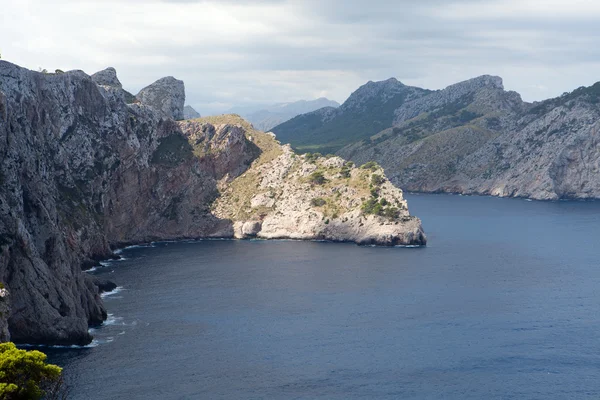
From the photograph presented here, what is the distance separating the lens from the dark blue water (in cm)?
10319

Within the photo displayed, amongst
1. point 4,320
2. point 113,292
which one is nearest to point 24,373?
point 4,320

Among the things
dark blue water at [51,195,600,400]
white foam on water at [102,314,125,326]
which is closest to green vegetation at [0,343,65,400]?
dark blue water at [51,195,600,400]

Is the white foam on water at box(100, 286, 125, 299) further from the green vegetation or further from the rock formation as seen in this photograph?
the green vegetation

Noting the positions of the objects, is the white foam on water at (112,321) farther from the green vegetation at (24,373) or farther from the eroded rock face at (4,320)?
the green vegetation at (24,373)

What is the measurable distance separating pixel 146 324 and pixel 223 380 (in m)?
30.6

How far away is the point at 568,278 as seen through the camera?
168625 millimetres

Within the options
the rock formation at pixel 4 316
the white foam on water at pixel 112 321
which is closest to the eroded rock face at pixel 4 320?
the rock formation at pixel 4 316

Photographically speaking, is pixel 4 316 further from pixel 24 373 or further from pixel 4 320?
pixel 24 373

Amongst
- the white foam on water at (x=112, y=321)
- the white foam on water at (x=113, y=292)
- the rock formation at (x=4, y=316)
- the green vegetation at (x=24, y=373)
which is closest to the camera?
the green vegetation at (x=24, y=373)

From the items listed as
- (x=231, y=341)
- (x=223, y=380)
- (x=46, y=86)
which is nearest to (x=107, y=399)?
(x=223, y=380)

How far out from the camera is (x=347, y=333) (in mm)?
126750

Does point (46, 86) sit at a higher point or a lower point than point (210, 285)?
higher

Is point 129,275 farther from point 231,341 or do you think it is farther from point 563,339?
point 563,339

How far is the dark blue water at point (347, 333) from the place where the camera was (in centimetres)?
10319
